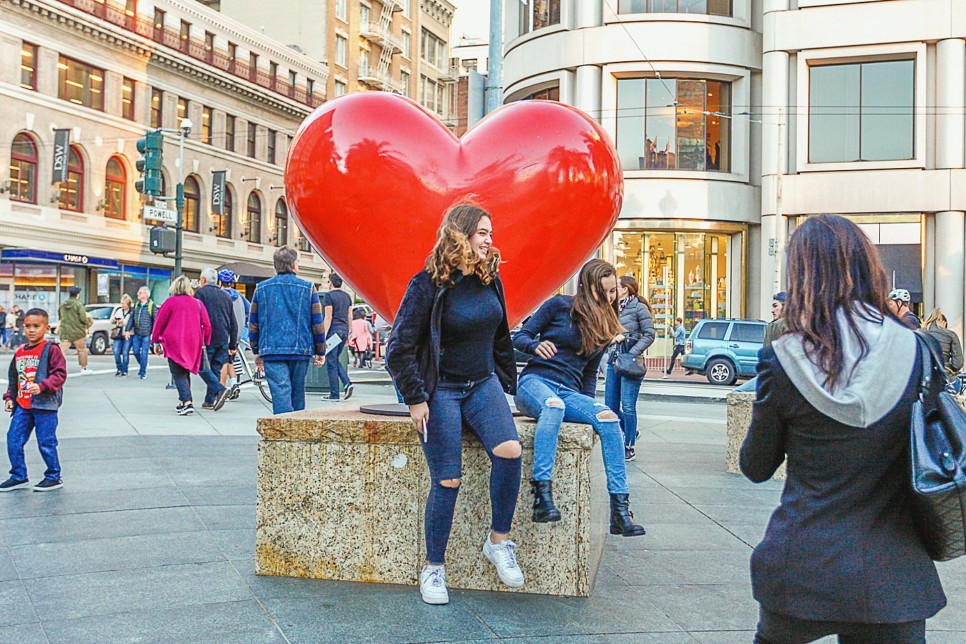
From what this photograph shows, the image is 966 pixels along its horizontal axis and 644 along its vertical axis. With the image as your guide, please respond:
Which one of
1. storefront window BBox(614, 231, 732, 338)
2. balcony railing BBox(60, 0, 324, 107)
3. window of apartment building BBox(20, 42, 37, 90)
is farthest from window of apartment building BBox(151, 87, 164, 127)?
storefront window BBox(614, 231, 732, 338)

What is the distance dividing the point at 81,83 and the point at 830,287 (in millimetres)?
41589

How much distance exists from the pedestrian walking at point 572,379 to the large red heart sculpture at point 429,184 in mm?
426

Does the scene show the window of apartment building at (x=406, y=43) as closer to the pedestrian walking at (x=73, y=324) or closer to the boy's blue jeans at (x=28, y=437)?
the pedestrian walking at (x=73, y=324)

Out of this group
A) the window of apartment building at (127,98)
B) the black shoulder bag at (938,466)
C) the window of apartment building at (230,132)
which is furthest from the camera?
the window of apartment building at (230,132)

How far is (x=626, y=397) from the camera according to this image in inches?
353

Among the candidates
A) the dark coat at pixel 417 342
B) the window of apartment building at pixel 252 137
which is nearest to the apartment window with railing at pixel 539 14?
the window of apartment building at pixel 252 137

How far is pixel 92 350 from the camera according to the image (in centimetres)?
2992

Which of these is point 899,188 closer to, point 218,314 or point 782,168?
point 782,168

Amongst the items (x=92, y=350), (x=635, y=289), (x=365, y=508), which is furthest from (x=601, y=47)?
(x=365, y=508)

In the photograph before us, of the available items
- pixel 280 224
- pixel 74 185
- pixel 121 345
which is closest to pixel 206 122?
pixel 280 224

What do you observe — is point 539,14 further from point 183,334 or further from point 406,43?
point 406,43

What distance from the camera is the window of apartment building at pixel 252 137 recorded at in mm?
49812

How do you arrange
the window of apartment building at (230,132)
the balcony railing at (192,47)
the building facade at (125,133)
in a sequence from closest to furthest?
the building facade at (125,133), the balcony railing at (192,47), the window of apartment building at (230,132)

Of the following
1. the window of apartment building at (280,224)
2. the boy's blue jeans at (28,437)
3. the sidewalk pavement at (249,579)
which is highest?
the window of apartment building at (280,224)
